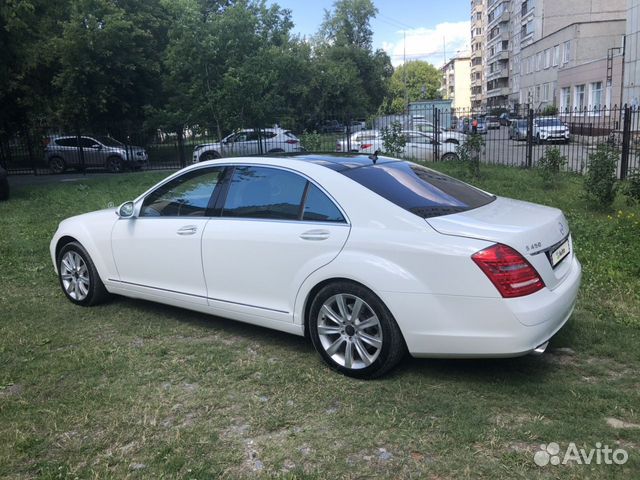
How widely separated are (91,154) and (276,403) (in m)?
21.5

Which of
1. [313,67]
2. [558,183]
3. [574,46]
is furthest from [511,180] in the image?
[574,46]

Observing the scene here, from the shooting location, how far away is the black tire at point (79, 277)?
18.1 ft

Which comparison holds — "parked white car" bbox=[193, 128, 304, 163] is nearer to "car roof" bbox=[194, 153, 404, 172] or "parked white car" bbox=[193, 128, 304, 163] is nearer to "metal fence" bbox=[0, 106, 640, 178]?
"metal fence" bbox=[0, 106, 640, 178]

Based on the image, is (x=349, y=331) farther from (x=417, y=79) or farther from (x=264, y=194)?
(x=417, y=79)

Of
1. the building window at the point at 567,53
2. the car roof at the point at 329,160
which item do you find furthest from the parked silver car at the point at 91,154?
the building window at the point at 567,53

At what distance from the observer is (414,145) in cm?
1822

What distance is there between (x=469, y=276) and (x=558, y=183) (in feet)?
32.4

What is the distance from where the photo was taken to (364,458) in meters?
2.97

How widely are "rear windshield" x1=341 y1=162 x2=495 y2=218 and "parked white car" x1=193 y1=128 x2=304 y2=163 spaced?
13.6m

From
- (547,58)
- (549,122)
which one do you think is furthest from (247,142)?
(547,58)

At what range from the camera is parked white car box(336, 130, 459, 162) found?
18.0 metres

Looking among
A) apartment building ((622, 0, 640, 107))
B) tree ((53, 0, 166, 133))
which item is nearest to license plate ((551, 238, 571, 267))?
tree ((53, 0, 166, 133))

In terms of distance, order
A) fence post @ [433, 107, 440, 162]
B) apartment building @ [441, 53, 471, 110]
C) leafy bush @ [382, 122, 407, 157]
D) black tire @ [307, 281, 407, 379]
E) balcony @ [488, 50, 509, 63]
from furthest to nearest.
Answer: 1. apartment building @ [441, 53, 471, 110]
2. balcony @ [488, 50, 509, 63]
3. fence post @ [433, 107, 440, 162]
4. leafy bush @ [382, 122, 407, 157]
5. black tire @ [307, 281, 407, 379]

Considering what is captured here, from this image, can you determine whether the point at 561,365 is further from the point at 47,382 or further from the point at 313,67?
the point at 313,67
